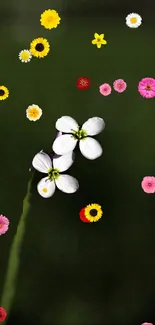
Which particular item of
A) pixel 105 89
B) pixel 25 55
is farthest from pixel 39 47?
pixel 105 89

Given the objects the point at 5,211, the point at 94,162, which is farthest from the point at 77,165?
the point at 5,211

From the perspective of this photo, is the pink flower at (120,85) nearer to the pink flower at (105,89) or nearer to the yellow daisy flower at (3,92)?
the pink flower at (105,89)

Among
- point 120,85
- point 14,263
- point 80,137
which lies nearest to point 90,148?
point 80,137

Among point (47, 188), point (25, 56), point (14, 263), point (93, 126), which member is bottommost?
point (14, 263)

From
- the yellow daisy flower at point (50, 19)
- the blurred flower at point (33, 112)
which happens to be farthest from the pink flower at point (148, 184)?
the yellow daisy flower at point (50, 19)

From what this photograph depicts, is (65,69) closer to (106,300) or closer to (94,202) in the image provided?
(94,202)

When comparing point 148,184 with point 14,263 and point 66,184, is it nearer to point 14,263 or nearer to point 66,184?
point 66,184

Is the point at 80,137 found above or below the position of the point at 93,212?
above
